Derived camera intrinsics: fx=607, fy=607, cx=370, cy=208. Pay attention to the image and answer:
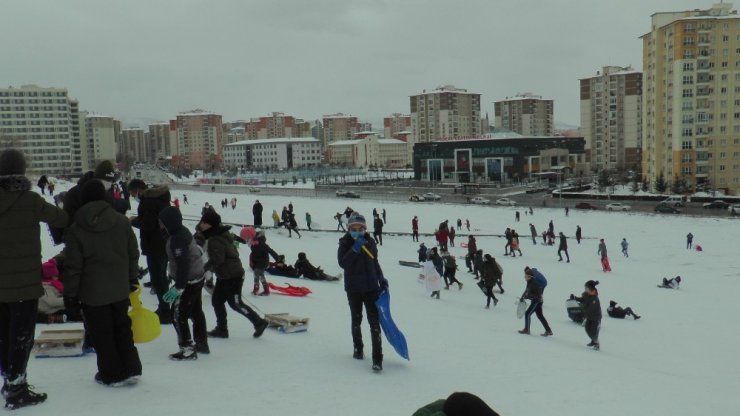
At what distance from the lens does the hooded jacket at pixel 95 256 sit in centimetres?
455

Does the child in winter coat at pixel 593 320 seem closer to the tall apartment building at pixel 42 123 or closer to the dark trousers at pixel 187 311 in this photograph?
the dark trousers at pixel 187 311

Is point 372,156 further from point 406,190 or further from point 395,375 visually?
point 395,375

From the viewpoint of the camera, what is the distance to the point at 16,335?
14.0ft

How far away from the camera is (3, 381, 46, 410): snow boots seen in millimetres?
4355

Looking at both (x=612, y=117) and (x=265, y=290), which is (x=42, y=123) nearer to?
(x=612, y=117)

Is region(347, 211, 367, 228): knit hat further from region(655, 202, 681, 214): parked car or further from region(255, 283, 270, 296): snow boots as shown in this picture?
region(655, 202, 681, 214): parked car

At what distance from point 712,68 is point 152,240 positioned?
7403 cm

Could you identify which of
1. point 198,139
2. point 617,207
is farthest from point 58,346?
point 198,139

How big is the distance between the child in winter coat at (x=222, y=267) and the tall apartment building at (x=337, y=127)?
19038 centimetres

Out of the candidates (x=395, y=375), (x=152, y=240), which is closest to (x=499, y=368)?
(x=395, y=375)

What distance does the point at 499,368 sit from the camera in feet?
22.8

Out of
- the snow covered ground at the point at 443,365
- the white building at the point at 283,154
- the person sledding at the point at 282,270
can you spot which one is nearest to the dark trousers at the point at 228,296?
the snow covered ground at the point at 443,365

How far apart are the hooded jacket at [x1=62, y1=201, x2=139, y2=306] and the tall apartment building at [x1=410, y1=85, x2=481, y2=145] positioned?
132849 mm

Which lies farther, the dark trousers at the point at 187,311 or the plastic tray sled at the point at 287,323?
the plastic tray sled at the point at 287,323
